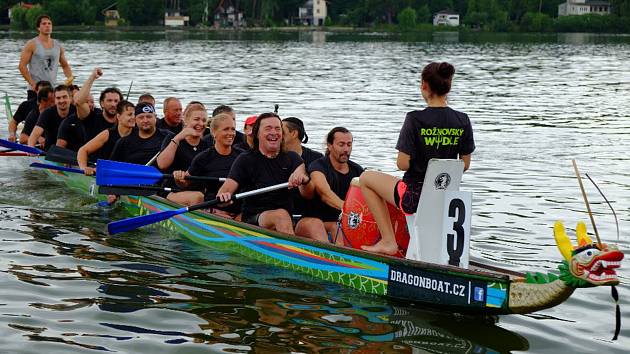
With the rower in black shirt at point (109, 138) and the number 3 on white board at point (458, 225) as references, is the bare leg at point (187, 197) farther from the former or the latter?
the number 3 on white board at point (458, 225)

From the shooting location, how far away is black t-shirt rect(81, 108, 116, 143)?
611 inches

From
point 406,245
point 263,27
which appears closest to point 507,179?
point 406,245

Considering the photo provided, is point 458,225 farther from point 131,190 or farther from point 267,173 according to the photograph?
point 131,190

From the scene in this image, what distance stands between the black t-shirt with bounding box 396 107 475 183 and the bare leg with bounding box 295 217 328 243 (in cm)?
196

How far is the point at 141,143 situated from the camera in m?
13.6

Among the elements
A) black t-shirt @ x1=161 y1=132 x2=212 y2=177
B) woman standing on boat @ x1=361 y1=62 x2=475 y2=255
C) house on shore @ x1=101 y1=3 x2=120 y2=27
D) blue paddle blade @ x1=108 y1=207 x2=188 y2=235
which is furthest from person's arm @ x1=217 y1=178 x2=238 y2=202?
house on shore @ x1=101 y1=3 x2=120 y2=27

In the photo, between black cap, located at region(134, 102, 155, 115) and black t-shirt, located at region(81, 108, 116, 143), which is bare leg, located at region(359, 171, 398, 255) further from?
black t-shirt, located at region(81, 108, 116, 143)

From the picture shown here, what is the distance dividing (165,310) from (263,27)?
137202 mm

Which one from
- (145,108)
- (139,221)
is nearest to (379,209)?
(139,221)

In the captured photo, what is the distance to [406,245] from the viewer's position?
9.72 metres

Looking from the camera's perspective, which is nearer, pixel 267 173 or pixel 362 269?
pixel 362 269

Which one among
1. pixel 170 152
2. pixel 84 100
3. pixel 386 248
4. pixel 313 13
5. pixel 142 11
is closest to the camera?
pixel 386 248

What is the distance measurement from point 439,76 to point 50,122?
30.4 ft

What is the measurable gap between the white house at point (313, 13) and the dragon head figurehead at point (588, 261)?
14921cm
